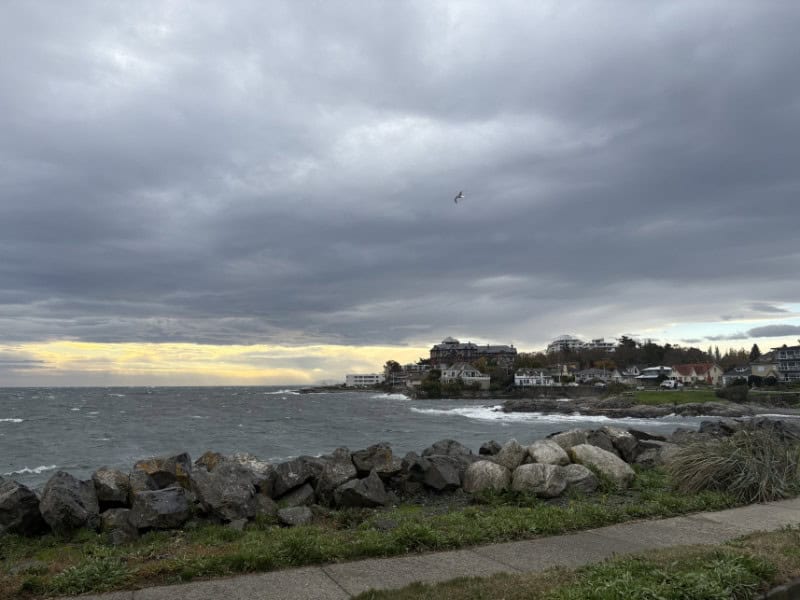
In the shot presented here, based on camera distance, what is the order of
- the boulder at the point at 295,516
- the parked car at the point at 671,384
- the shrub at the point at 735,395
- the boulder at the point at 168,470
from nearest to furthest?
the boulder at the point at 295,516 → the boulder at the point at 168,470 → the shrub at the point at 735,395 → the parked car at the point at 671,384

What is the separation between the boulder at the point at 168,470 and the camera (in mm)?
10789

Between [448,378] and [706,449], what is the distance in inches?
5856

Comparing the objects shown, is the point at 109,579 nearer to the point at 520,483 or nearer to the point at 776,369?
the point at 520,483

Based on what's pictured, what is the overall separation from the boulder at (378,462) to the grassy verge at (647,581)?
5699 millimetres

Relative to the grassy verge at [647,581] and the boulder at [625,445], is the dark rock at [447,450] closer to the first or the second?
the boulder at [625,445]

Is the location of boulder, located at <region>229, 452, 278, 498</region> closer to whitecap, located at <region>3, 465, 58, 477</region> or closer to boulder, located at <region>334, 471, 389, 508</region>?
boulder, located at <region>334, 471, 389, 508</region>

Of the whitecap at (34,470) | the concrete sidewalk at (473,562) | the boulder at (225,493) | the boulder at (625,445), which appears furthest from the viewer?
the whitecap at (34,470)

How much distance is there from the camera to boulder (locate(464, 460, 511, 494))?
425 inches

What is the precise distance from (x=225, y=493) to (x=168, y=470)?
7.95 feet

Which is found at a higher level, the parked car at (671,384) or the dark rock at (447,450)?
the parked car at (671,384)

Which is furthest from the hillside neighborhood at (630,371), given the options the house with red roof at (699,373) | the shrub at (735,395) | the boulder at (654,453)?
the boulder at (654,453)

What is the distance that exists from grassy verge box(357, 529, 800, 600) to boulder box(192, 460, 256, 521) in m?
4.32

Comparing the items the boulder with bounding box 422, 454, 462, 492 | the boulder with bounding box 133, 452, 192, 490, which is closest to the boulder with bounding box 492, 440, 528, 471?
the boulder with bounding box 422, 454, 462, 492

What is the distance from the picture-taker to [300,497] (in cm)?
1047
